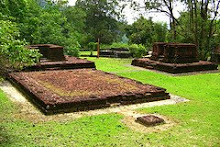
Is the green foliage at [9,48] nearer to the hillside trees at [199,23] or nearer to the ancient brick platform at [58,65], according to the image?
the ancient brick platform at [58,65]

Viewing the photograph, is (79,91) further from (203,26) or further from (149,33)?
(149,33)

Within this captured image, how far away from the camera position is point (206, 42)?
67.2 ft

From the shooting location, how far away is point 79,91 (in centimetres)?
906

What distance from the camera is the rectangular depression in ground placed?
25.6 feet

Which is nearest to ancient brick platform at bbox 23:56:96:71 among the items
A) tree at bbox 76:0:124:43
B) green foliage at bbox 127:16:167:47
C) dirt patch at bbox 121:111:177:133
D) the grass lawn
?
the grass lawn

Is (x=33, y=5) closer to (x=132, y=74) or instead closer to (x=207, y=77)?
(x=132, y=74)

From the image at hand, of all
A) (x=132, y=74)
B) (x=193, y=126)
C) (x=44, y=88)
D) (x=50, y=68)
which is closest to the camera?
(x=193, y=126)

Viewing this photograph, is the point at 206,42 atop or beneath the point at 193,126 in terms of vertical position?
atop

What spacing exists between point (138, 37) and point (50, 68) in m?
17.7

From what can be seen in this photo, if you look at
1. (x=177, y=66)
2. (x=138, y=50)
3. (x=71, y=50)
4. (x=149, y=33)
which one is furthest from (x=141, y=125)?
(x=149, y=33)

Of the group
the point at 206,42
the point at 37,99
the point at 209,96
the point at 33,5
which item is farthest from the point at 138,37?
the point at 37,99

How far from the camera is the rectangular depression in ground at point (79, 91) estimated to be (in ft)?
25.6

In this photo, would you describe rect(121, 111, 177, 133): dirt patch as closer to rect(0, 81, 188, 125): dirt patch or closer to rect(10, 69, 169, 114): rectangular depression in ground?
rect(0, 81, 188, 125): dirt patch

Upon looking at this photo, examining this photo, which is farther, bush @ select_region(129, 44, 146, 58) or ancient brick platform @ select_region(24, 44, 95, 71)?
bush @ select_region(129, 44, 146, 58)
